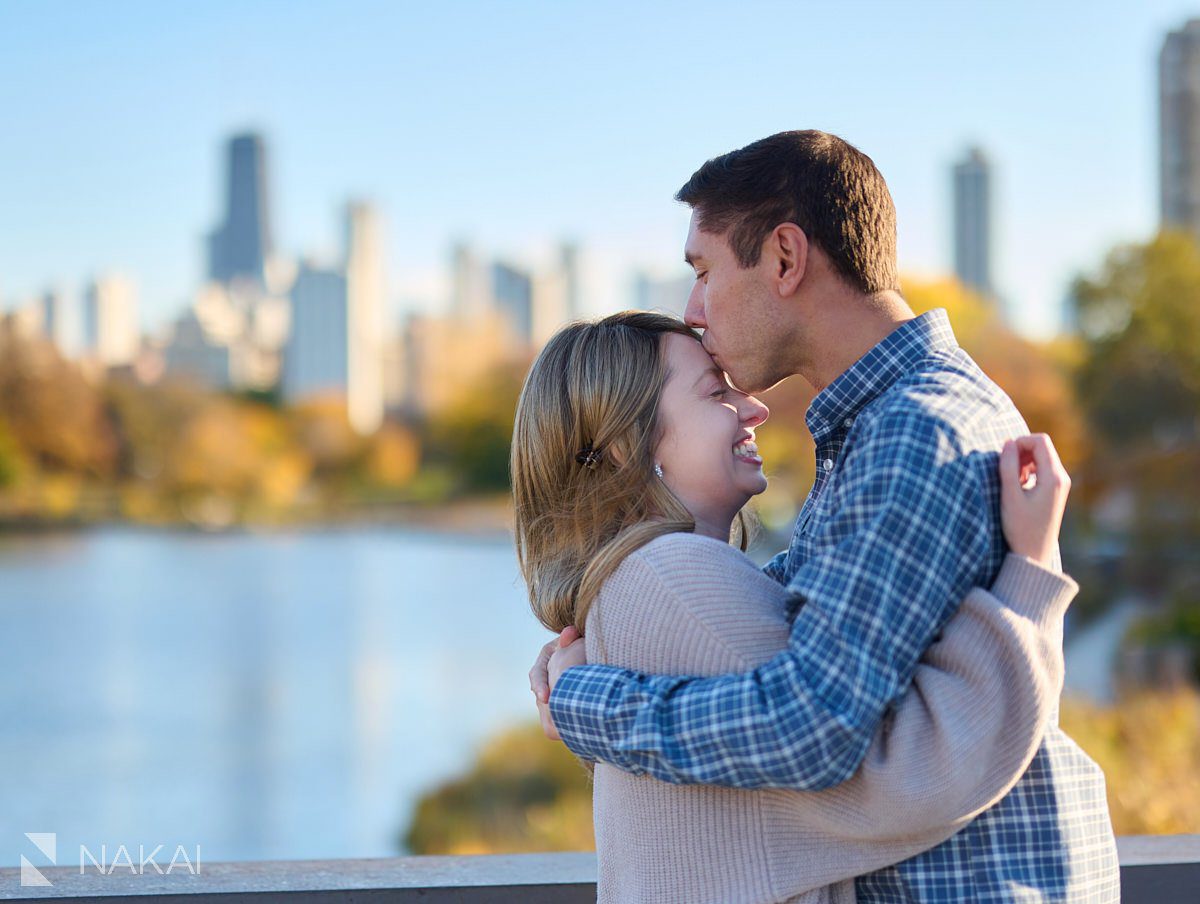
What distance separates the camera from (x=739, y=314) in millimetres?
1904

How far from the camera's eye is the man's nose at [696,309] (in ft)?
6.55

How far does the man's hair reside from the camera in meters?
1.81

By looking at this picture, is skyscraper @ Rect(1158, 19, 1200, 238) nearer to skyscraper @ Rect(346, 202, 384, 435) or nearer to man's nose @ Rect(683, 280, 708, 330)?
man's nose @ Rect(683, 280, 708, 330)

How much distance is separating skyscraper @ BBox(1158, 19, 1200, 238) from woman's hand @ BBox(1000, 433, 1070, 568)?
3367cm

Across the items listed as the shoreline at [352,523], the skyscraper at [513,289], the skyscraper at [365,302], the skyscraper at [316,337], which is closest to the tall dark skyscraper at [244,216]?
the skyscraper at [513,289]

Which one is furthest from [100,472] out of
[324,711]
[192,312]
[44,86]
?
[44,86]

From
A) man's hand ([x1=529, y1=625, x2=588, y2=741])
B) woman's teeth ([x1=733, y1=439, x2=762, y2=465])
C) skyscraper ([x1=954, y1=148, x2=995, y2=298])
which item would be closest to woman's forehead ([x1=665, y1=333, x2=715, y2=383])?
woman's teeth ([x1=733, y1=439, x2=762, y2=465])

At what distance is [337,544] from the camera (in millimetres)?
51969

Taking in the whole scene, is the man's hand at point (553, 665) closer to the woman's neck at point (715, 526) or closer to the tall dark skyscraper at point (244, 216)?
the woman's neck at point (715, 526)

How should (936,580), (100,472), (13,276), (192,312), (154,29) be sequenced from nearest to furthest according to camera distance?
(936,580) < (100,472) < (13,276) < (154,29) < (192,312)

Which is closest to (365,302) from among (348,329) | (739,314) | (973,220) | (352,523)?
(348,329)

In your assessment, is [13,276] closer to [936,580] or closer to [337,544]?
[337,544]

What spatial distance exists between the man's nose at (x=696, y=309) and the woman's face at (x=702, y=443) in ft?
0.12

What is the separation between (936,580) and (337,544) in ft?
170
